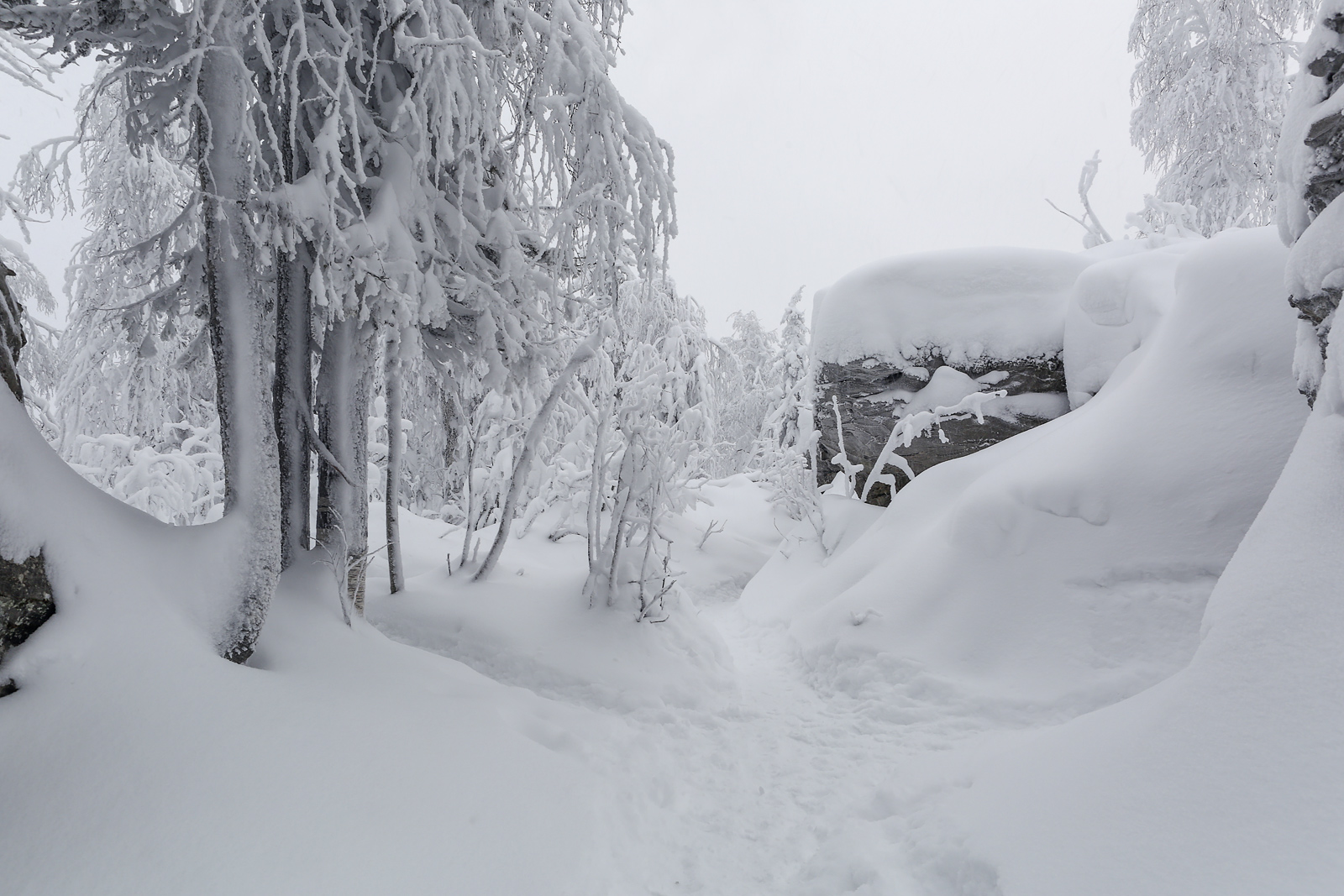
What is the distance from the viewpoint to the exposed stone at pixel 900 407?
8.05 m

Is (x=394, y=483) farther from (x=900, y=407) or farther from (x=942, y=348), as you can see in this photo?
(x=942, y=348)

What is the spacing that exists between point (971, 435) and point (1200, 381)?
3902 mm

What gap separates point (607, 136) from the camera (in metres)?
3.46

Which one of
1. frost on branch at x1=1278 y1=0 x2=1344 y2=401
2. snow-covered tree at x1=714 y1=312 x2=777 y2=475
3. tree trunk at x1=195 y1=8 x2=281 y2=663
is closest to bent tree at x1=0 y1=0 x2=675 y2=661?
tree trunk at x1=195 y1=8 x2=281 y2=663

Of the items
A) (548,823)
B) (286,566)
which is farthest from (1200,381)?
(286,566)

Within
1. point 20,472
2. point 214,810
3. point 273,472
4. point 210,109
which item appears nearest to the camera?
point 214,810

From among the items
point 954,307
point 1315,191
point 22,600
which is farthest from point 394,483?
point 954,307

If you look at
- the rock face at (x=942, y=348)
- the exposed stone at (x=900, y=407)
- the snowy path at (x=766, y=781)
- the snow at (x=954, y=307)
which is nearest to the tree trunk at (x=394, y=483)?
the snowy path at (x=766, y=781)

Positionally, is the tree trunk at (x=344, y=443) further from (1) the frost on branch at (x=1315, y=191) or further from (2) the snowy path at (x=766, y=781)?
(1) the frost on branch at (x=1315, y=191)

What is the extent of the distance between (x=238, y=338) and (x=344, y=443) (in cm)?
104

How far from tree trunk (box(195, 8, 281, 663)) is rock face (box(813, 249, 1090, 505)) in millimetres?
6419

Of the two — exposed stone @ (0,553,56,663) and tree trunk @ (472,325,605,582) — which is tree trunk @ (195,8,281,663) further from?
tree trunk @ (472,325,605,582)

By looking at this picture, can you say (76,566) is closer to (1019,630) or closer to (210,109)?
(210,109)

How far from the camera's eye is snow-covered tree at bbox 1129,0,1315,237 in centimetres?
1066
